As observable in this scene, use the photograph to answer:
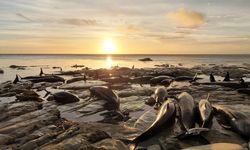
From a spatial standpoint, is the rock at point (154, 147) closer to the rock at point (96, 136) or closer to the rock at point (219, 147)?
the rock at point (219, 147)

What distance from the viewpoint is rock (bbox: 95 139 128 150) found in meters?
8.51

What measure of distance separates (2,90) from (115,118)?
472 inches

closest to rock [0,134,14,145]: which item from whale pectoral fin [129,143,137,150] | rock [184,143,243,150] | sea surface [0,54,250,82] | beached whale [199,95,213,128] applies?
whale pectoral fin [129,143,137,150]

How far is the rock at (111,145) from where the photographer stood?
851 centimetres

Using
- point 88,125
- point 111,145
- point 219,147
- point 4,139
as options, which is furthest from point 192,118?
point 4,139

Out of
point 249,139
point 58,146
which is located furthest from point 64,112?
point 249,139

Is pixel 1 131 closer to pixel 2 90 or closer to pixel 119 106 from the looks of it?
Result: pixel 119 106

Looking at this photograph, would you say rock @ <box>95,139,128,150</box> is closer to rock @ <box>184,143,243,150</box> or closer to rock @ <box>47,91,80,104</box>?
rock @ <box>184,143,243,150</box>

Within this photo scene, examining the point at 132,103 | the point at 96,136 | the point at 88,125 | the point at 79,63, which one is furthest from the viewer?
the point at 79,63

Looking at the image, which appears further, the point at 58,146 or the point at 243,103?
the point at 243,103

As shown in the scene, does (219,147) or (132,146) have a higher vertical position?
(219,147)

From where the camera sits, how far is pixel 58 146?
8.41 meters

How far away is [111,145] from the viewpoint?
8.71 m

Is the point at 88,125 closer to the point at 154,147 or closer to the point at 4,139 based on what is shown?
the point at 4,139
